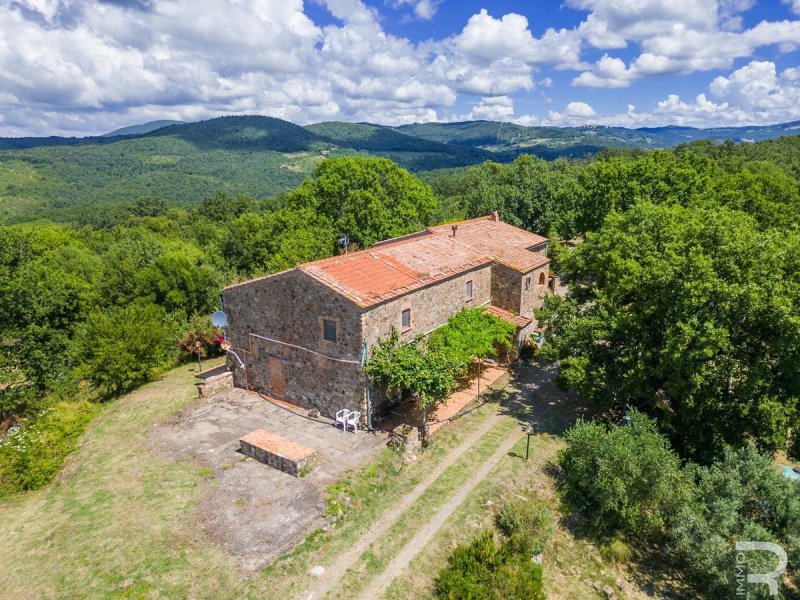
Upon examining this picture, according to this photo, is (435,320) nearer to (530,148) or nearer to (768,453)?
(768,453)

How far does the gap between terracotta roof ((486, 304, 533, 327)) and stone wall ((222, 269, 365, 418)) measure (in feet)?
33.4

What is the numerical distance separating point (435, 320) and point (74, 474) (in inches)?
679

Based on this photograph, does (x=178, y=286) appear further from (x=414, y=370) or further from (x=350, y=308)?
(x=414, y=370)

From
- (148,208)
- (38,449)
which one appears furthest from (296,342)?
(148,208)

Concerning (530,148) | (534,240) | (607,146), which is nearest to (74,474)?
(534,240)

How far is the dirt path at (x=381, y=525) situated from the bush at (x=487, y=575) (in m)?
2.54

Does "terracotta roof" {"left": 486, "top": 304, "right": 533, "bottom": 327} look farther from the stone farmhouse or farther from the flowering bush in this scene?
the flowering bush

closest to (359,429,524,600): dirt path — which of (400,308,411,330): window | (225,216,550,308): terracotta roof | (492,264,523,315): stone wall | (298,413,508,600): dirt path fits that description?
(298,413,508,600): dirt path

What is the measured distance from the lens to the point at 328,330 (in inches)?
838

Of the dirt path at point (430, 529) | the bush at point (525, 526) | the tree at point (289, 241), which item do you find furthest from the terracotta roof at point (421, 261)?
the tree at point (289, 241)

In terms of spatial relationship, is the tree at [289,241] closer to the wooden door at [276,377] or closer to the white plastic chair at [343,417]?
the wooden door at [276,377]

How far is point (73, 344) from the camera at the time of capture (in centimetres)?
2931
